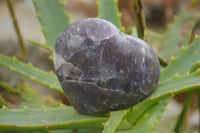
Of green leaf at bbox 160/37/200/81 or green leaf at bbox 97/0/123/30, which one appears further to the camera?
green leaf at bbox 97/0/123/30

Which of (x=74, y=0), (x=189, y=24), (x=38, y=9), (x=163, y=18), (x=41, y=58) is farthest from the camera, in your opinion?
(x=163, y=18)

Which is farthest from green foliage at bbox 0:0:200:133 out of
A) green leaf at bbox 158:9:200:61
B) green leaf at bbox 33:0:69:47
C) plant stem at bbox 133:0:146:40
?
green leaf at bbox 158:9:200:61

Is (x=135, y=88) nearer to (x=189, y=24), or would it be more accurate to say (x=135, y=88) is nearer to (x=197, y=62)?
(x=197, y=62)

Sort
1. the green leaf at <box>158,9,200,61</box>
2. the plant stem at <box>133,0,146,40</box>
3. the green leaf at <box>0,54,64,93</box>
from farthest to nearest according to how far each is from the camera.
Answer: the green leaf at <box>158,9,200,61</box> → the green leaf at <box>0,54,64,93</box> → the plant stem at <box>133,0,146,40</box>

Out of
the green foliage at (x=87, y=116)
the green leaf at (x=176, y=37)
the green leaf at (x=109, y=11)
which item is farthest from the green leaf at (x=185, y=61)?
the green leaf at (x=176, y=37)

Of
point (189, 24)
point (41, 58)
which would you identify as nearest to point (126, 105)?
point (189, 24)

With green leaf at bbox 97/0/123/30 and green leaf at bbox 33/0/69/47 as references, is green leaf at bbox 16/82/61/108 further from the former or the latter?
green leaf at bbox 97/0/123/30

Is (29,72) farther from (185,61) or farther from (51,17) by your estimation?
(185,61)
